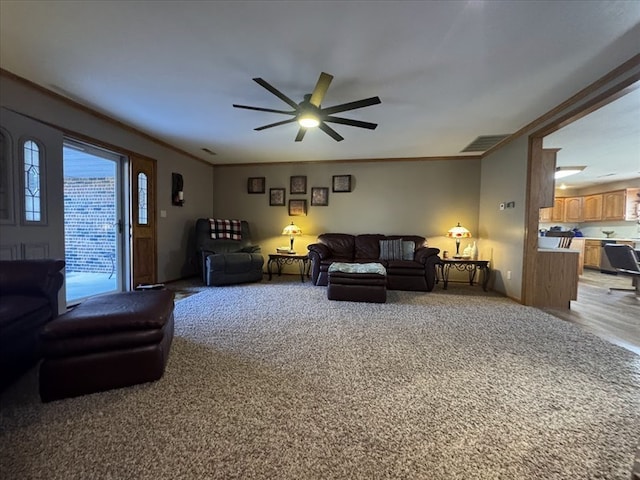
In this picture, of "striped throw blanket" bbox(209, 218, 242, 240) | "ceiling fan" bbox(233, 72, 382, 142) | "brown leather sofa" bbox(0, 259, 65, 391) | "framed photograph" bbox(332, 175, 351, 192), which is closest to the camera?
"brown leather sofa" bbox(0, 259, 65, 391)

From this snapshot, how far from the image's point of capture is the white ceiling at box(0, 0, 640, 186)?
173 cm

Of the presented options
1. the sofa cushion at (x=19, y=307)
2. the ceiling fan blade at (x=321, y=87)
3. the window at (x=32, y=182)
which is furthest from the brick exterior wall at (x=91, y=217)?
the ceiling fan blade at (x=321, y=87)

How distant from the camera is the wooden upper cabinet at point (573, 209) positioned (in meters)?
7.32

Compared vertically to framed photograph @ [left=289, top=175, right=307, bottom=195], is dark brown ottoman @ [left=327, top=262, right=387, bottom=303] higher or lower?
lower

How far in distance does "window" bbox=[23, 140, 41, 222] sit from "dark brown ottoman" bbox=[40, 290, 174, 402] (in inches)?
65.1

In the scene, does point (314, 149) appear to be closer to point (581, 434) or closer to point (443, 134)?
point (443, 134)

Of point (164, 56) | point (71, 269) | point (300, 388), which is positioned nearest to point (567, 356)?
point (300, 388)

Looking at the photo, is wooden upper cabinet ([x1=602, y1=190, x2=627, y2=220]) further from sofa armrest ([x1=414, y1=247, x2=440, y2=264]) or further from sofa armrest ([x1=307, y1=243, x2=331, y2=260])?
sofa armrest ([x1=307, y1=243, x2=331, y2=260])

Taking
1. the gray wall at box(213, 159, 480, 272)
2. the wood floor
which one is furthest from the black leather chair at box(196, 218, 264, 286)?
the wood floor

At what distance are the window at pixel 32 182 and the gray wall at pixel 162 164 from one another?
1.31 feet

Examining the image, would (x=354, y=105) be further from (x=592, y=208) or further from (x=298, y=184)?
(x=592, y=208)

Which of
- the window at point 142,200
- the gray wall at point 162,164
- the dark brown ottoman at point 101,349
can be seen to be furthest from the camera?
the window at point 142,200

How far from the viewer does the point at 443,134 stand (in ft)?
13.0

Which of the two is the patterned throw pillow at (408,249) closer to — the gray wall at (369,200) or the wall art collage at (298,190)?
the gray wall at (369,200)
